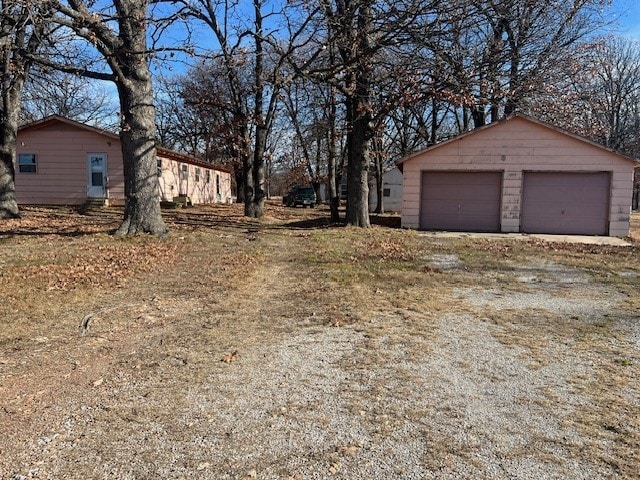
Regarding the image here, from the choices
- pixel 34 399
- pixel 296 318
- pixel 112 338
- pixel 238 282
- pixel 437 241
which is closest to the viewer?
pixel 34 399

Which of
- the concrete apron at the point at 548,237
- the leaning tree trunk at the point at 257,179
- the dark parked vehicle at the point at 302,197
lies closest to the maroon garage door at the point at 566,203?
the concrete apron at the point at 548,237

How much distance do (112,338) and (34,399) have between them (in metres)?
1.31

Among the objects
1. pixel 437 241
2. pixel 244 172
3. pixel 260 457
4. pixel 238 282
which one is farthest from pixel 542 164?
pixel 260 457

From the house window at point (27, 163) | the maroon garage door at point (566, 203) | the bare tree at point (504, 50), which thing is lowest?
the maroon garage door at point (566, 203)

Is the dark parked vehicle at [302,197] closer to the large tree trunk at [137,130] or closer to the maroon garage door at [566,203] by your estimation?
the maroon garage door at [566,203]

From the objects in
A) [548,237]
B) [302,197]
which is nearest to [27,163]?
[302,197]

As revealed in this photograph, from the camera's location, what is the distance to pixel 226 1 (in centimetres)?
1517

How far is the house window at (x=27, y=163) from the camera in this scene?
64.5 feet

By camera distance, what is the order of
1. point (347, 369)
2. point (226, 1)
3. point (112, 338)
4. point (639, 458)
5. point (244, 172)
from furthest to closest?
point (244, 172) → point (226, 1) → point (112, 338) → point (347, 369) → point (639, 458)

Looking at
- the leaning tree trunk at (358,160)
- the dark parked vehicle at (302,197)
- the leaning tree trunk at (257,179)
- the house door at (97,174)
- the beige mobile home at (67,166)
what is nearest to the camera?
the leaning tree trunk at (358,160)

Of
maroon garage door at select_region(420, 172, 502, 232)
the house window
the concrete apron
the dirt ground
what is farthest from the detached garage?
the house window

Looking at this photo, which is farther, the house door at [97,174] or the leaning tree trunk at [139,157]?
the house door at [97,174]

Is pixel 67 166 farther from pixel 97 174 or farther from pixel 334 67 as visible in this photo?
pixel 334 67

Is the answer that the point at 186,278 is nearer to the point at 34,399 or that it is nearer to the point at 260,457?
the point at 34,399
